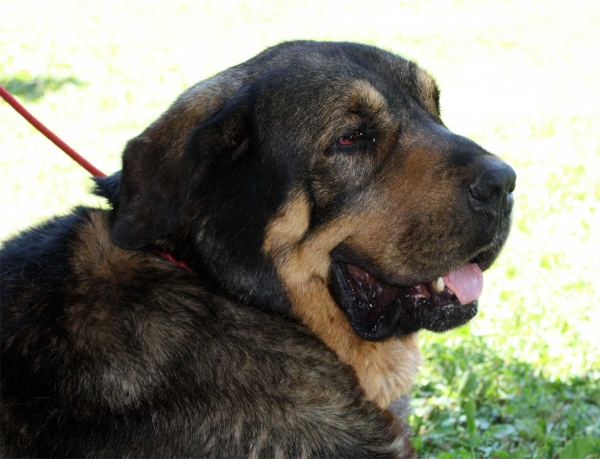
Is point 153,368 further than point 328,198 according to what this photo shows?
No

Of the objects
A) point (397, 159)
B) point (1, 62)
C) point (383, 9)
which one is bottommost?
point (383, 9)

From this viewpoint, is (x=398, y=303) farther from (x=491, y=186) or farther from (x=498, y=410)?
(x=498, y=410)

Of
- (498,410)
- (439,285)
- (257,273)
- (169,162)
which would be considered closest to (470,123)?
(498,410)

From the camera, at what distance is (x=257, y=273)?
363 centimetres

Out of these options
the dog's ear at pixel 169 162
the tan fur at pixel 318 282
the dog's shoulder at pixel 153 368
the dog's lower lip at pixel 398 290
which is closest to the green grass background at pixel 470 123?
the dog's shoulder at pixel 153 368

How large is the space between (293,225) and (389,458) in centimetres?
107

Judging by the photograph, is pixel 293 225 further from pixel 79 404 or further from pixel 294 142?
pixel 79 404

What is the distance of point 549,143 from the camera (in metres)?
11.3

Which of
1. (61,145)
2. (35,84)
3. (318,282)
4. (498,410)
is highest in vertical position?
(61,145)

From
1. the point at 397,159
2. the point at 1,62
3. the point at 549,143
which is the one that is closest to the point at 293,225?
the point at 397,159

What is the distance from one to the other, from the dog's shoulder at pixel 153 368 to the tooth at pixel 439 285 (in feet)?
1.82

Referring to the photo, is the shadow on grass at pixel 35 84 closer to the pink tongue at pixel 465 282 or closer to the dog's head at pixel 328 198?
the dog's head at pixel 328 198

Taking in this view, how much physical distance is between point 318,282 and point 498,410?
82.4 inches

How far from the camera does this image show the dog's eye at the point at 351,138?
3.74m
